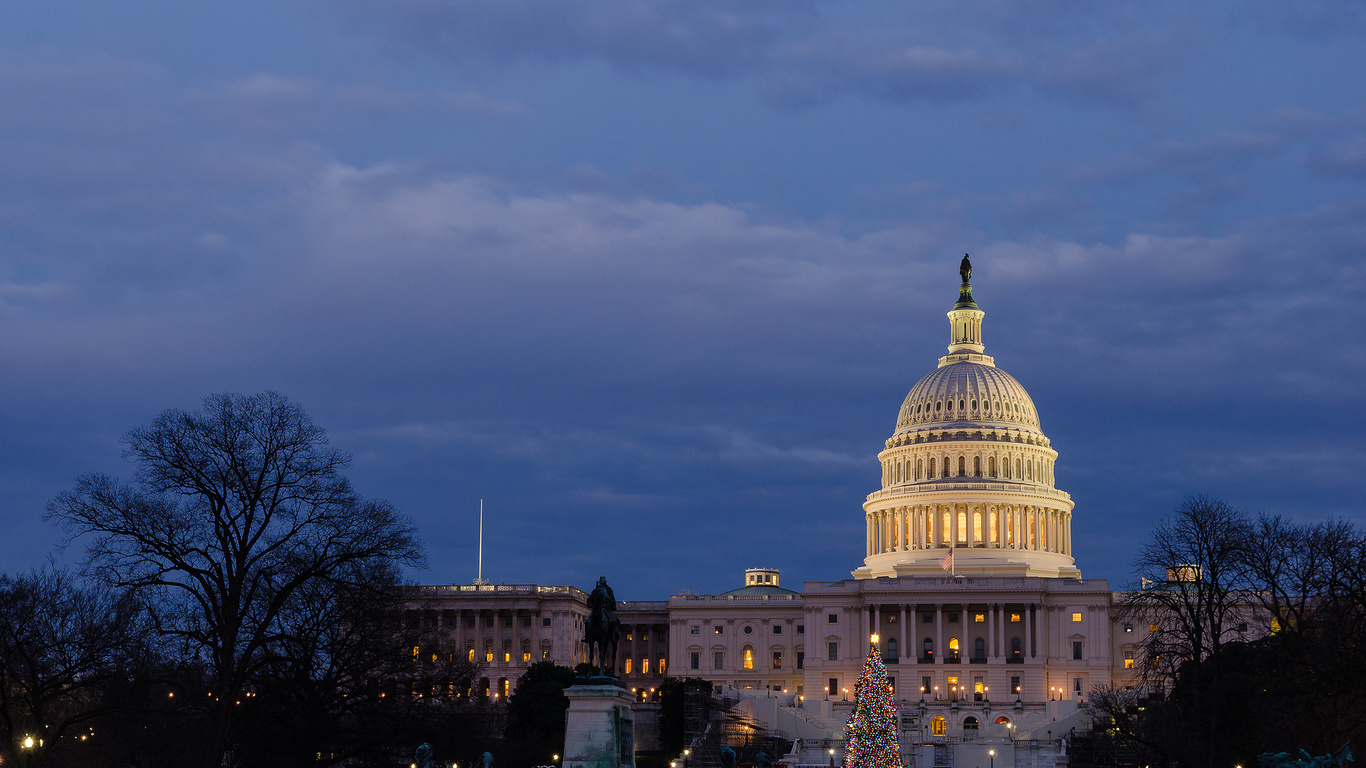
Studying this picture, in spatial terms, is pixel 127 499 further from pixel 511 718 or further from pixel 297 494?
pixel 511 718

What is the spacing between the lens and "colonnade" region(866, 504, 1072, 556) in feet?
562

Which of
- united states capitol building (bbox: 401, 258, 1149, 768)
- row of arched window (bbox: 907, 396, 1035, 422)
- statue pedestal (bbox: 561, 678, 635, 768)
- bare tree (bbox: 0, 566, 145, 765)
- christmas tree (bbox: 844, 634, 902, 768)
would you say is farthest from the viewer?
row of arched window (bbox: 907, 396, 1035, 422)

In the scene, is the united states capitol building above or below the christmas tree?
above

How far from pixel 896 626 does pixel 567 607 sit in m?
30.0

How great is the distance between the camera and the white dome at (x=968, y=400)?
177m

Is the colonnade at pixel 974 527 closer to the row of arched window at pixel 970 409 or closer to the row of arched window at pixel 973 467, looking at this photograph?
the row of arched window at pixel 973 467

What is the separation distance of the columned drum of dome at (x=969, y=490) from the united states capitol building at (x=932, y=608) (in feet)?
0.58

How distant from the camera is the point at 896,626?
159250mm

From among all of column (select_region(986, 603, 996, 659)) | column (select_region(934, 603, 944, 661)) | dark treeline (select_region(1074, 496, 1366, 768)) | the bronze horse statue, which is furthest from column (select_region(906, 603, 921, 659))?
the bronze horse statue

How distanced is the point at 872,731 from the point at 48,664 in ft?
112

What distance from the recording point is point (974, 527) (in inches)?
6762

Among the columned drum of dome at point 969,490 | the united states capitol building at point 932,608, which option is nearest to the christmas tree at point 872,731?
the united states capitol building at point 932,608

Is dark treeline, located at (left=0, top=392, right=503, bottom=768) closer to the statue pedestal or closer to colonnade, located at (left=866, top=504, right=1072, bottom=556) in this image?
the statue pedestal

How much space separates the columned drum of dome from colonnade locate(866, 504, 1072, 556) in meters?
0.09
